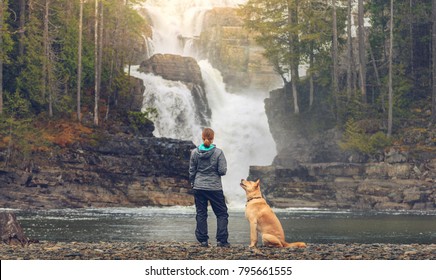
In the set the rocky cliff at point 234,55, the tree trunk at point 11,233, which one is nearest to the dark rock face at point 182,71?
the rocky cliff at point 234,55

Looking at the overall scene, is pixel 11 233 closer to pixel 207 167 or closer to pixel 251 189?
pixel 207 167

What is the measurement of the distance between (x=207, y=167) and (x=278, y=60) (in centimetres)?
4602

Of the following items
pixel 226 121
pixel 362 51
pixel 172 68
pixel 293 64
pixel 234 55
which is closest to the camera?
pixel 362 51

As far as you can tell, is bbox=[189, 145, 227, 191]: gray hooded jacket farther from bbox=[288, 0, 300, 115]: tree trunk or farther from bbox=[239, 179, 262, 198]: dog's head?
bbox=[288, 0, 300, 115]: tree trunk

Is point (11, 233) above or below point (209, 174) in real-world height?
below

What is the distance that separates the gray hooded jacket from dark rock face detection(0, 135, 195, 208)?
96.5 feet

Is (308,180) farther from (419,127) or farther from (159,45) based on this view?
(159,45)

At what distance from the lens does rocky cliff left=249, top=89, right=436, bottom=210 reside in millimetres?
47250

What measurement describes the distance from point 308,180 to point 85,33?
60.8ft

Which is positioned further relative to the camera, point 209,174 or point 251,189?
point 251,189

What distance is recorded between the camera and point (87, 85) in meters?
58.8

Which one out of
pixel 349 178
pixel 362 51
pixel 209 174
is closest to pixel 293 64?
pixel 362 51

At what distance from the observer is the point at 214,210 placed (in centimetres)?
1739

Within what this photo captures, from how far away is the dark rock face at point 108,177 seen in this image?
153 feet
